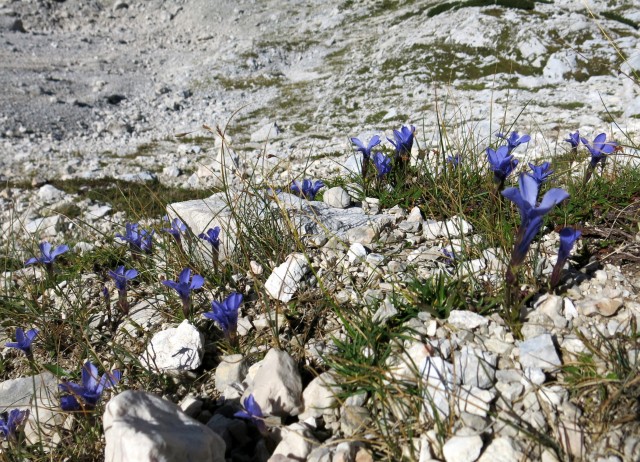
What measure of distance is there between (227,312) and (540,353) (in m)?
1.59

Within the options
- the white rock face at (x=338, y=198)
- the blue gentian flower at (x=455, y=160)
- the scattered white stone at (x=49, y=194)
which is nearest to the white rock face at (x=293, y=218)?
the white rock face at (x=338, y=198)

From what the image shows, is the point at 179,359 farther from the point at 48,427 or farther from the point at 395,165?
the point at 395,165

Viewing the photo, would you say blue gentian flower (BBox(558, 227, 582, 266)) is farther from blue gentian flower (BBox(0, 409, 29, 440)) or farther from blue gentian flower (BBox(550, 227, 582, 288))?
blue gentian flower (BBox(0, 409, 29, 440))

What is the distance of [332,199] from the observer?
445cm

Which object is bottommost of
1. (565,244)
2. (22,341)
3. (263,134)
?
(263,134)

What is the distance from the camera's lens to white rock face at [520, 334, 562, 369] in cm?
221

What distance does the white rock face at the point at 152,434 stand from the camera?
1.90 m

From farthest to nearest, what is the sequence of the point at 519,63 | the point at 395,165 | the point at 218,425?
the point at 519,63 → the point at 395,165 → the point at 218,425

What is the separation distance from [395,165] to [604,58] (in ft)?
53.2

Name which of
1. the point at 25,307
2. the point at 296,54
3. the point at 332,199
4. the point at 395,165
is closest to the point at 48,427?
the point at 25,307

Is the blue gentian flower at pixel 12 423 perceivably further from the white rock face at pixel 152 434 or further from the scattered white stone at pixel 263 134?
the scattered white stone at pixel 263 134

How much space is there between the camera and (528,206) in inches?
80.1

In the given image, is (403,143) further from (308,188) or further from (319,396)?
(319,396)

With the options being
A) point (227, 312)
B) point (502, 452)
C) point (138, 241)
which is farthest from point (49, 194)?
point (502, 452)
